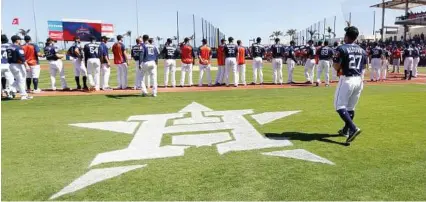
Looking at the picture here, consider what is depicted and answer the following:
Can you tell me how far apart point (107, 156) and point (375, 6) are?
65.2m

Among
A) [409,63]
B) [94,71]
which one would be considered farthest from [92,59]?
[409,63]

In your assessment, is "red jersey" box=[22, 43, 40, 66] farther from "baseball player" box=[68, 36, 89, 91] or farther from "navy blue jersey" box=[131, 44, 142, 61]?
"navy blue jersey" box=[131, 44, 142, 61]

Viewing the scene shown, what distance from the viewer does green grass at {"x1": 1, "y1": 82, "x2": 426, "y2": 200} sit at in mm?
3951

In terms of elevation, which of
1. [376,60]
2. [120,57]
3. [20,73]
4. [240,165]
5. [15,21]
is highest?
[15,21]

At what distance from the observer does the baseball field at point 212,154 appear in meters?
4.02

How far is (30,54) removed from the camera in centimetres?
1348

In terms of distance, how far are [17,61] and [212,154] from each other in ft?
30.7

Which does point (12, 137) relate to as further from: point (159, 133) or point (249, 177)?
point (249, 177)

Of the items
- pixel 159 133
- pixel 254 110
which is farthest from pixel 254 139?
pixel 254 110

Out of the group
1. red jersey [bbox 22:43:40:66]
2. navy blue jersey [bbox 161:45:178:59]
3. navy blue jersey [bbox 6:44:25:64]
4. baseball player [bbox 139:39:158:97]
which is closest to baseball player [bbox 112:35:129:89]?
navy blue jersey [bbox 161:45:178:59]

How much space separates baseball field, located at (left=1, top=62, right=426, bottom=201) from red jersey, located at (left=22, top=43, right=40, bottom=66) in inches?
161

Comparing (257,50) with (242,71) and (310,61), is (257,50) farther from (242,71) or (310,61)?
(310,61)

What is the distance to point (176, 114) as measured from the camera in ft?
29.7

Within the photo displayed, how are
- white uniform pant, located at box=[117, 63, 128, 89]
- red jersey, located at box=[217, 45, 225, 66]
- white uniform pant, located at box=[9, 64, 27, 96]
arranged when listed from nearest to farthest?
white uniform pant, located at box=[9, 64, 27, 96]
white uniform pant, located at box=[117, 63, 128, 89]
red jersey, located at box=[217, 45, 225, 66]
